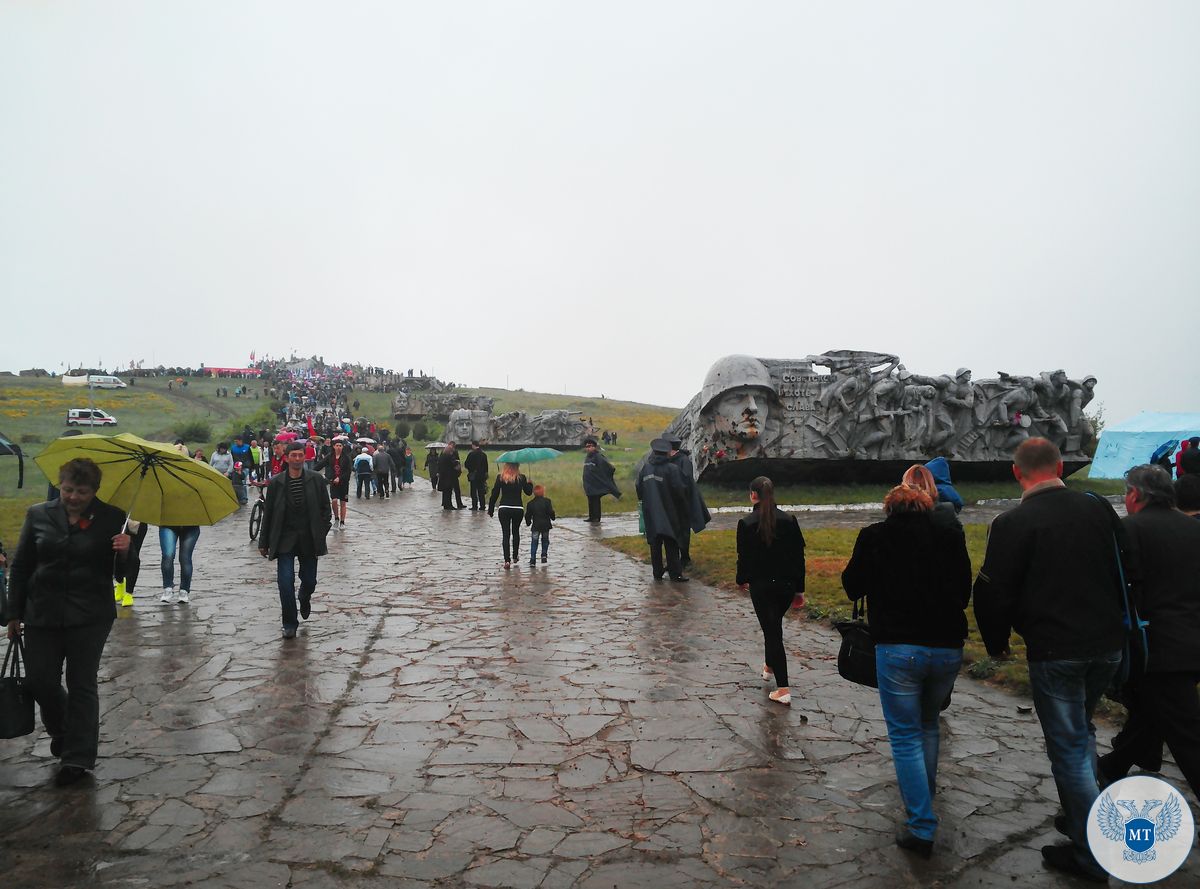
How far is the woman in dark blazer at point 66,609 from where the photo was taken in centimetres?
457

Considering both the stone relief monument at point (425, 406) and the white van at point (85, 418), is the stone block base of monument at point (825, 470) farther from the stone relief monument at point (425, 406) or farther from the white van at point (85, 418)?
the stone relief monument at point (425, 406)

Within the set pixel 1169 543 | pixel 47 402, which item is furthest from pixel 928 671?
pixel 47 402

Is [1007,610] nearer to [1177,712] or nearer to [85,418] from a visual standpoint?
[1177,712]

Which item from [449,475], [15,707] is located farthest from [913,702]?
[449,475]

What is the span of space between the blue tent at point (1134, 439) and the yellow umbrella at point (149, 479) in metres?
25.0

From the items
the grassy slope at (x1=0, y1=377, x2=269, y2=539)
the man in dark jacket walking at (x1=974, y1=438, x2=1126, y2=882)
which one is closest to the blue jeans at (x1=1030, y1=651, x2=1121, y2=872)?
the man in dark jacket walking at (x1=974, y1=438, x2=1126, y2=882)

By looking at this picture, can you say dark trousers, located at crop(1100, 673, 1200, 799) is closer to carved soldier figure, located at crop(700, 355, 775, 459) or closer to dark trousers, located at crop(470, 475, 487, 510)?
carved soldier figure, located at crop(700, 355, 775, 459)

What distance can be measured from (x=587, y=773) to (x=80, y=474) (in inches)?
127

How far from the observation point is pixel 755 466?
2139cm

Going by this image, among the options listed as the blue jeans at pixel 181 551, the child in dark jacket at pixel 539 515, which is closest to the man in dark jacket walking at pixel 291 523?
the blue jeans at pixel 181 551

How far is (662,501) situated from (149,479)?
5.90 m

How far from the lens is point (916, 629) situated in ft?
12.8
